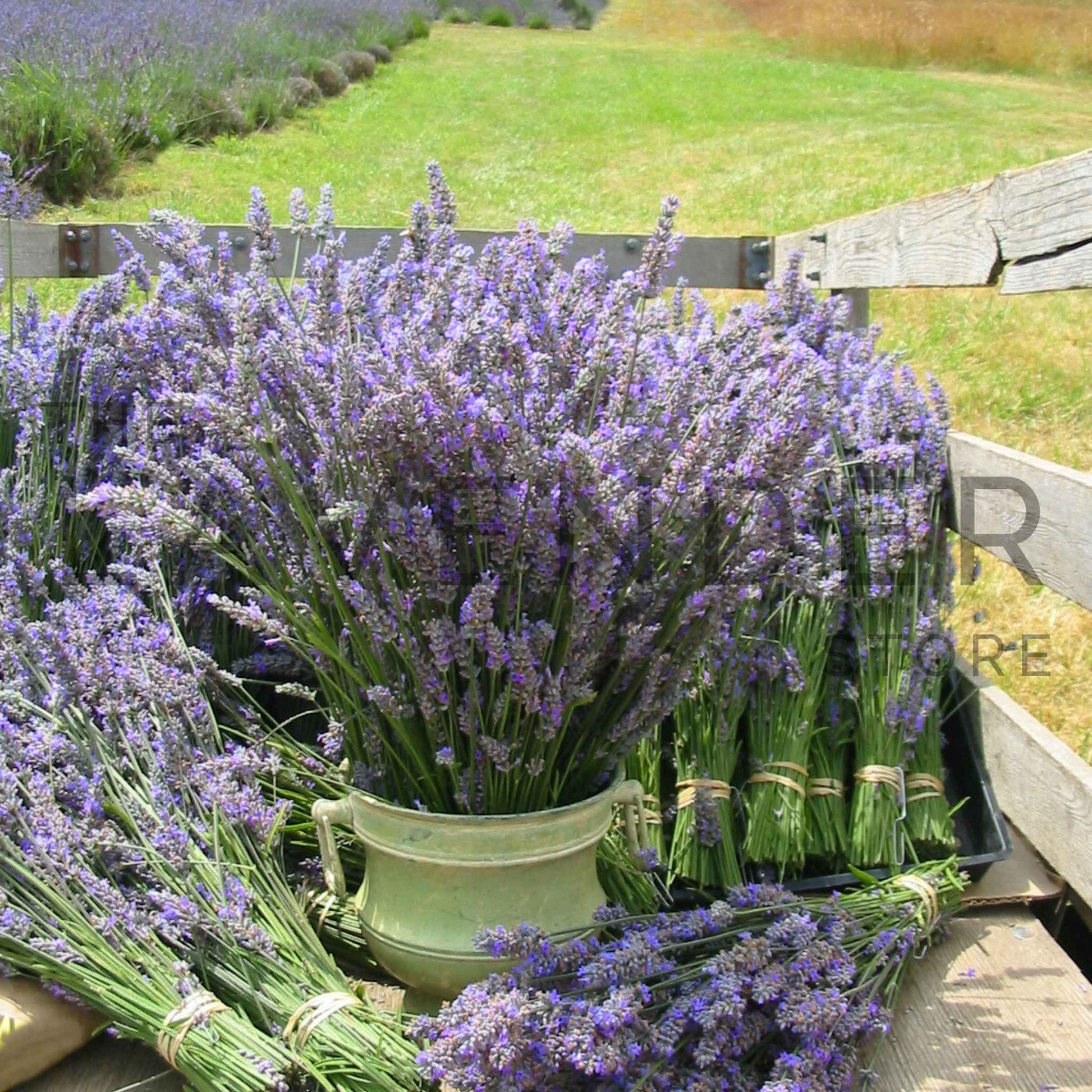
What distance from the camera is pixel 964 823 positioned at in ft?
6.69

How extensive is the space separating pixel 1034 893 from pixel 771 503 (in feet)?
2.78

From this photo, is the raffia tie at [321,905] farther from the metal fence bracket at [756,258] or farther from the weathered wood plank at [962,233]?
the metal fence bracket at [756,258]

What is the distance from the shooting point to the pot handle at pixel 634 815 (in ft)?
5.04

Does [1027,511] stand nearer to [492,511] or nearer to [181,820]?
[492,511]

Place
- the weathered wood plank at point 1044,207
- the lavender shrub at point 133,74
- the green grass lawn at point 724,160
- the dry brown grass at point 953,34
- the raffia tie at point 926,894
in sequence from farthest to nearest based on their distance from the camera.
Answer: the dry brown grass at point 953,34
the lavender shrub at point 133,74
the green grass lawn at point 724,160
the weathered wood plank at point 1044,207
the raffia tie at point 926,894

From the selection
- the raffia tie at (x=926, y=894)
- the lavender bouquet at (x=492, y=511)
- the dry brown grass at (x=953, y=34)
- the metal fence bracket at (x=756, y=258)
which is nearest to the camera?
the lavender bouquet at (x=492, y=511)

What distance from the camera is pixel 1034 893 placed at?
185cm

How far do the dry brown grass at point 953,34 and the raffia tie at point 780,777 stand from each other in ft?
65.0

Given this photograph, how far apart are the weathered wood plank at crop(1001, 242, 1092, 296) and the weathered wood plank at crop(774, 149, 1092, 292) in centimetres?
1

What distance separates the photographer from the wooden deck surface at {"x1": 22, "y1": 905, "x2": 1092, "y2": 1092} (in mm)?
1398

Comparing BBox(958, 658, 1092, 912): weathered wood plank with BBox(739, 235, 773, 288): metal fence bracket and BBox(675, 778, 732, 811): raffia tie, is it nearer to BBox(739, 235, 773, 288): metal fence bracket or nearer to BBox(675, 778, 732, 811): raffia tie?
BBox(675, 778, 732, 811): raffia tie

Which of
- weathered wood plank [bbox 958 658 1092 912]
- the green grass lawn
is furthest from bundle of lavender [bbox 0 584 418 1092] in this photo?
the green grass lawn

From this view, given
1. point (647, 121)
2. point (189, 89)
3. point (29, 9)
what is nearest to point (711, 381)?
point (189, 89)

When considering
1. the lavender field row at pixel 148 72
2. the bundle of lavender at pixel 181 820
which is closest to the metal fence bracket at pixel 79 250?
the bundle of lavender at pixel 181 820
